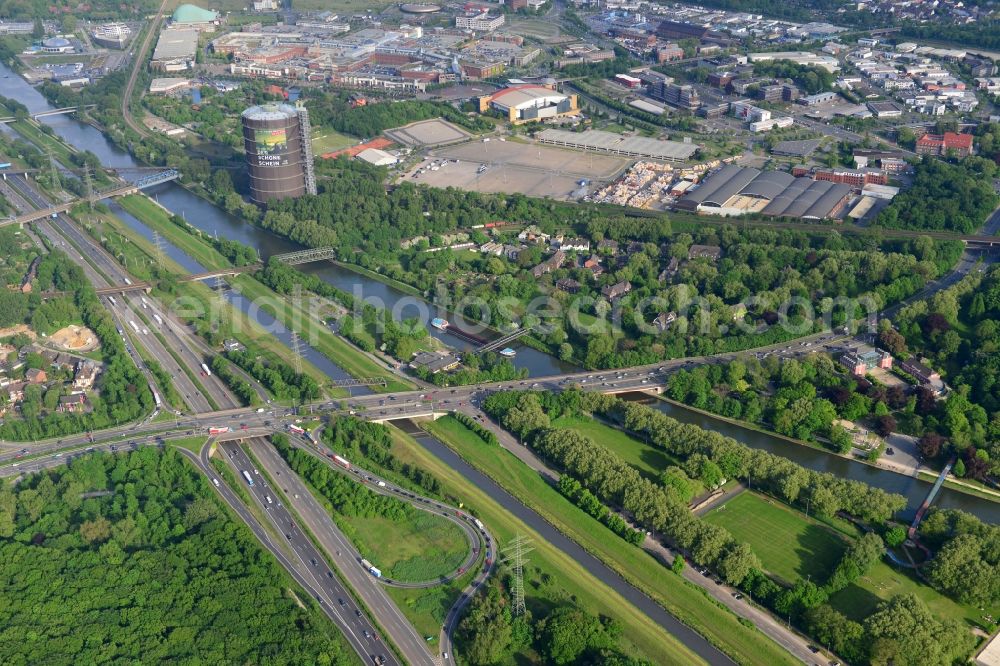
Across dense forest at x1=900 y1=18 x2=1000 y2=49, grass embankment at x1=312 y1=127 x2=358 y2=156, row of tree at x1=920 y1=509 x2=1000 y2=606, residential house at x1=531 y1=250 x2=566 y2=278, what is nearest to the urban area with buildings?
row of tree at x1=920 y1=509 x2=1000 y2=606

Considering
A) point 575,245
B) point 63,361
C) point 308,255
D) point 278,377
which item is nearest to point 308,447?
point 278,377

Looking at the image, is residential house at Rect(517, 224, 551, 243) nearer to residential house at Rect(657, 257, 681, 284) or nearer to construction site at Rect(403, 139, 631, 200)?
construction site at Rect(403, 139, 631, 200)

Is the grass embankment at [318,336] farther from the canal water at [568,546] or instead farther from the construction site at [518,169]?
the construction site at [518,169]

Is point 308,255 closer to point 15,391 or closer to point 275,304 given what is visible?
point 275,304

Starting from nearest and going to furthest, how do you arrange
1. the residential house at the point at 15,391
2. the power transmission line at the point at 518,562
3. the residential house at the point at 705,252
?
the power transmission line at the point at 518,562
the residential house at the point at 15,391
the residential house at the point at 705,252

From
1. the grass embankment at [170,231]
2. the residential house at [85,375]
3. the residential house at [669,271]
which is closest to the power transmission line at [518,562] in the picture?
the residential house at [85,375]
